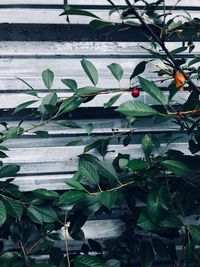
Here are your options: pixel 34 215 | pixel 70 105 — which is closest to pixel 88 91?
pixel 70 105

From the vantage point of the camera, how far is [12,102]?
180 centimetres

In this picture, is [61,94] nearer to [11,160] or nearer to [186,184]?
[11,160]

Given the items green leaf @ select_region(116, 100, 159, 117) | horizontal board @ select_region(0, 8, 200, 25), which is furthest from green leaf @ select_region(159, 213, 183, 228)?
horizontal board @ select_region(0, 8, 200, 25)

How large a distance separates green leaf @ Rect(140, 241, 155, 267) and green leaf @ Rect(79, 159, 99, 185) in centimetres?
51

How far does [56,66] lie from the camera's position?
182cm

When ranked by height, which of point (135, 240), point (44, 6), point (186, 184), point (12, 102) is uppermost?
point (44, 6)

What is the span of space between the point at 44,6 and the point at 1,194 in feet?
3.07

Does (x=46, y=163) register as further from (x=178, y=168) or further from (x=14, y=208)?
(x=178, y=168)

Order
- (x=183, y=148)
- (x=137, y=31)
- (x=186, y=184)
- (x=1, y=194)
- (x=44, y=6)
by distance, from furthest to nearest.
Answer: (x=183, y=148), (x=137, y=31), (x=44, y=6), (x=186, y=184), (x=1, y=194)

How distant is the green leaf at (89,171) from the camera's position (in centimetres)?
123

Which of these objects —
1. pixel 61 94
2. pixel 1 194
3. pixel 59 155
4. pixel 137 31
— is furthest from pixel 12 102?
pixel 137 31

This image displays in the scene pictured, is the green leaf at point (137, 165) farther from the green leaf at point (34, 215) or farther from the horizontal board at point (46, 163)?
the horizontal board at point (46, 163)

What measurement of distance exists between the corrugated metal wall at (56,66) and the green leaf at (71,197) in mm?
773

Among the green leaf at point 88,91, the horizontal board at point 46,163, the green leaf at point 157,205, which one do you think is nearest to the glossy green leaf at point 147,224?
the green leaf at point 157,205
